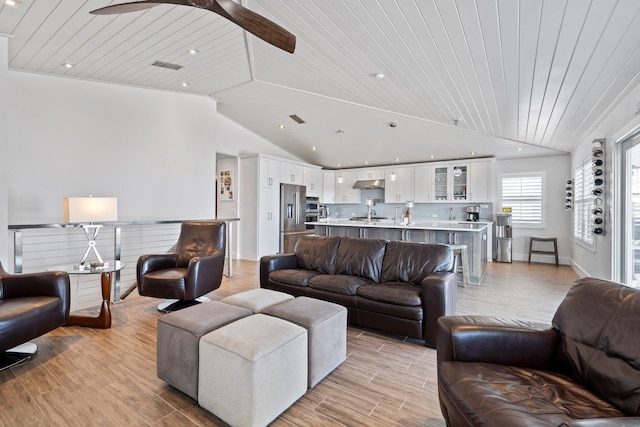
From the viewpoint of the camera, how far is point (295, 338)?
191 cm

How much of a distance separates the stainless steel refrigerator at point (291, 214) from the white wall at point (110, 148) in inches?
70.0

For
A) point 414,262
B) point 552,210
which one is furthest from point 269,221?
point 552,210

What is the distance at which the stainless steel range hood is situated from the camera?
8.62 metres

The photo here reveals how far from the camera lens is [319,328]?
2.11m

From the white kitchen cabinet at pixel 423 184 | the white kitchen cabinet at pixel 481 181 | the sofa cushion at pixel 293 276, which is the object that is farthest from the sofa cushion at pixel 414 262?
the white kitchen cabinet at pixel 423 184

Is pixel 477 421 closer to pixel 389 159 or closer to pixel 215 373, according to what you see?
pixel 215 373

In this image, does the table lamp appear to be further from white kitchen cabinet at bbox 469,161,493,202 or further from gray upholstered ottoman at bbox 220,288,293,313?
white kitchen cabinet at bbox 469,161,493,202

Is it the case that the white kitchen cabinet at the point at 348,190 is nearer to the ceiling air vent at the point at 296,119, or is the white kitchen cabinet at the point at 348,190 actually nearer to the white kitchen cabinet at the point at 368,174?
the white kitchen cabinet at the point at 368,174

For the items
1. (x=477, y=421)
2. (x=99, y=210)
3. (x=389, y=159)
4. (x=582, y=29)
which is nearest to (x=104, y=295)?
(x=99, y=210)

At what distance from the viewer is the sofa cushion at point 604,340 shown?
1.24 metres

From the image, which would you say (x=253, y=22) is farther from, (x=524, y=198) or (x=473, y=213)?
(x=524, y=198)

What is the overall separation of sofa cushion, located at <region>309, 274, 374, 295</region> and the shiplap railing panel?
283 centimetres

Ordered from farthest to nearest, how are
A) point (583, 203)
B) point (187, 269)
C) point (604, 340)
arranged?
point (583, 203)
point (187, 269)
point (604, 340)

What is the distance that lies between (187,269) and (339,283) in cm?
185
